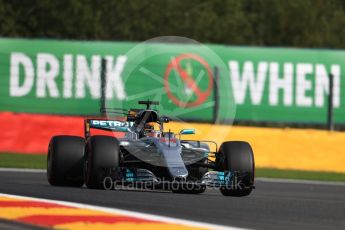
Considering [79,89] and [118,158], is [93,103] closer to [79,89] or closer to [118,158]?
[79,89]

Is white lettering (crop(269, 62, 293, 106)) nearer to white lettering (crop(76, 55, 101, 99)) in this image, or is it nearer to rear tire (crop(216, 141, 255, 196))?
white lettering (crop(76, 55, 101, 99))

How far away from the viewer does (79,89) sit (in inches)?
802

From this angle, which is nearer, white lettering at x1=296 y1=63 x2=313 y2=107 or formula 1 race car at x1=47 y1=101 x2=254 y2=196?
formula 1 race car at x1=47 y1=101 x2=254 y2=196

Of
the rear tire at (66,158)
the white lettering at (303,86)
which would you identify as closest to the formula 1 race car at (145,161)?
the rear tire at (66,158)

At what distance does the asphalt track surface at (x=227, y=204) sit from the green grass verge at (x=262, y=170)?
3.46m

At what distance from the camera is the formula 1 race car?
1129cm

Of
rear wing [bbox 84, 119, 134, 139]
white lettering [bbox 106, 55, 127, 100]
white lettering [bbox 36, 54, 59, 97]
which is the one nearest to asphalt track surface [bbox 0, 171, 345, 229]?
rear wing [bbox 84, 119, 134, 139]

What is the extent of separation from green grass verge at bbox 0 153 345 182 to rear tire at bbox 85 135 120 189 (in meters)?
5.76

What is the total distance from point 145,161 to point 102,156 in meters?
0.60

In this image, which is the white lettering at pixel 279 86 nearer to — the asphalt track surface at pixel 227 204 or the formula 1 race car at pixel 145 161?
the asphalt track surface at pixel 227 204

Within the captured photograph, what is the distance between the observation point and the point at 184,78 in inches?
821

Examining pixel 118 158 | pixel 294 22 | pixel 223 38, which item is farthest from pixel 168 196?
pixel 294 22

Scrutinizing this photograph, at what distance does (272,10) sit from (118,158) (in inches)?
1297

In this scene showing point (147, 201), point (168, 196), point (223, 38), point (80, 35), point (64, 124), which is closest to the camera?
point (147, 201)
